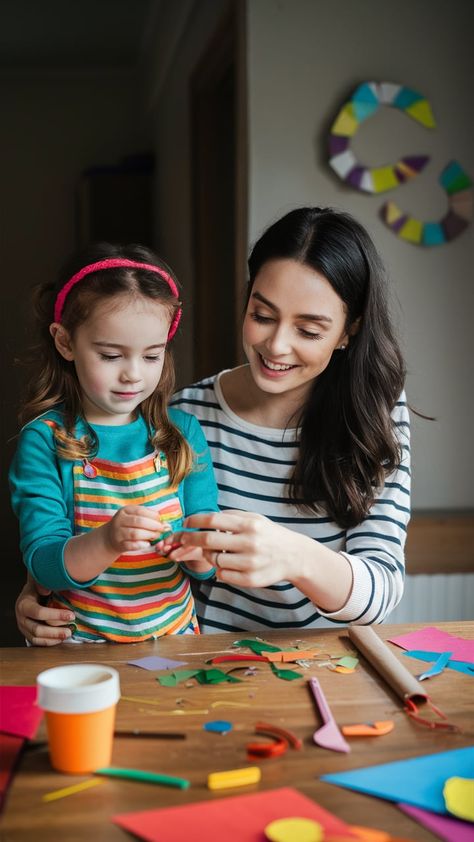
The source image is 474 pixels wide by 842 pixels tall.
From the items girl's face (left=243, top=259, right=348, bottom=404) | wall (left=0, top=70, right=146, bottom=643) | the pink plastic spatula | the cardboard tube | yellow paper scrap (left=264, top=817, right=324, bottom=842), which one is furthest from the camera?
wall (left=0, top=70, right=146, bottom=643)

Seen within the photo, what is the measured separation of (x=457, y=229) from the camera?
286cm

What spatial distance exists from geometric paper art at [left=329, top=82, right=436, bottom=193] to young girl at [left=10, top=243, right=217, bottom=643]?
1.43 meters

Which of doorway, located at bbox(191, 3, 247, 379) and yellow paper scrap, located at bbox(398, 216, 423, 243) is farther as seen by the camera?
doorway, located at bbox(191, 3, 247, 379)

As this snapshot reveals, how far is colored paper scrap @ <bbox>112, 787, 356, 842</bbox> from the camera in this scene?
832 mm

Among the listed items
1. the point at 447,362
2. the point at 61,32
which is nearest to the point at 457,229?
the point at 447,362

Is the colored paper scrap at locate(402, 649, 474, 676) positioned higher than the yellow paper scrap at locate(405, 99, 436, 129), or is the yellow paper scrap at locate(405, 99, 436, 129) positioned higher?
the yellow paper scrap at locate(405, 99, 436, 129)

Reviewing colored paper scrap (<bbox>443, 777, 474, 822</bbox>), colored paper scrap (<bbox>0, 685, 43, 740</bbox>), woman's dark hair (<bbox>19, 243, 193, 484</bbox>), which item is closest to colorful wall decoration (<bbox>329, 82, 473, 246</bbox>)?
woman's dark hair (<bbox>19, 243, 193, 484</bbox>)

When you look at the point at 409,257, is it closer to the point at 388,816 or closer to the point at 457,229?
the point at 457,229

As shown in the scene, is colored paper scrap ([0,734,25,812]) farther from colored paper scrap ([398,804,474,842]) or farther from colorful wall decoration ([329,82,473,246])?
colorful wall decoration ([329,82,473,246])

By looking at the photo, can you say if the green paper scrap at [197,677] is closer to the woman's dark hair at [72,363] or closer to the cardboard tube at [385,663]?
the cardboard tube at [385,663]

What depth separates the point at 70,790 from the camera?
2.98 ft

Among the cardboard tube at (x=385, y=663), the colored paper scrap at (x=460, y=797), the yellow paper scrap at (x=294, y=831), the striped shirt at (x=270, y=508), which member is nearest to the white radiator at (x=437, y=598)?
the striped shirt at (x=270, y=508)

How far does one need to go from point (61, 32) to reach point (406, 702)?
4817 mm

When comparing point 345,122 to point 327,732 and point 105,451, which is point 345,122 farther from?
point 327,732
